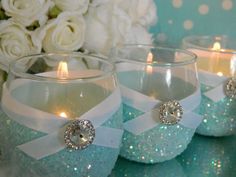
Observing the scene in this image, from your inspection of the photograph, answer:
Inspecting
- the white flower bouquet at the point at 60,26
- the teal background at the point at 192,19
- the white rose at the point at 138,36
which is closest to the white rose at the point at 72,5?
the white flower bouquet at the point at 60,26

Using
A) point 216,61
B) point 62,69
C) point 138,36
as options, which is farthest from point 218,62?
point 62,69

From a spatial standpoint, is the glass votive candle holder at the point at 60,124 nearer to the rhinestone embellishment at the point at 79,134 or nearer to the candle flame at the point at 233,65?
the rhinestone embellishment at the point at 79,134

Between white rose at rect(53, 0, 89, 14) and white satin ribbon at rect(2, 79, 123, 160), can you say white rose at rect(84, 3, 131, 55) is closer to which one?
white rose at rect(53, 0, 89, 14)

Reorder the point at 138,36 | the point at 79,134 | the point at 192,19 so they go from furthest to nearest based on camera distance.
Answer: the point at 192,19 → the point at 138,36 → the point at 79,134

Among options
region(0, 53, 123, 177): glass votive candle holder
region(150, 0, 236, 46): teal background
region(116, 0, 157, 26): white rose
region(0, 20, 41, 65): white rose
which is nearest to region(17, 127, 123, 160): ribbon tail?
region(0, 53, 123, 177): glass votive candle holder

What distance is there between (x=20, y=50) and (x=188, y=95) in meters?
0.19

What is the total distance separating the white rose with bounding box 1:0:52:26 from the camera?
45cm

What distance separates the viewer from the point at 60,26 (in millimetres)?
476

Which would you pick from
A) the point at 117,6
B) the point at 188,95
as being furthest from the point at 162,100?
the point at 117,6

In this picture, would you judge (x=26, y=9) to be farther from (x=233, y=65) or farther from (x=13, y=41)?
(x=233, y=65)

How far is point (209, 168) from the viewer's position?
500mm

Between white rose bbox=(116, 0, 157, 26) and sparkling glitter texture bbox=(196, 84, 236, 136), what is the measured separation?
136mm

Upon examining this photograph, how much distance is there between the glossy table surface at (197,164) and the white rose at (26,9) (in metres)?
0.18

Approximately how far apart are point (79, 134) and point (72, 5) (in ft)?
0.55
